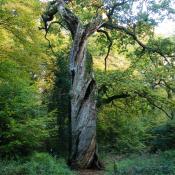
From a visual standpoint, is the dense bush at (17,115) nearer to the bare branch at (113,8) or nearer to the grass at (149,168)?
the grass at (149,168)

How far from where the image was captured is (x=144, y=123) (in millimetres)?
24156

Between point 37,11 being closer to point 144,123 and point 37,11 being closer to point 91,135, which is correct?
point 91,135

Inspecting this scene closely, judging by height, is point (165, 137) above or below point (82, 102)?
below

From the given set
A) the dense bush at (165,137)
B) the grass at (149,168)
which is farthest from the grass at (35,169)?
the dense bush at (165,137)

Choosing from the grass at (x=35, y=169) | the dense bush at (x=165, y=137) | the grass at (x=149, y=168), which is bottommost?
the grass at (x=35, y=169)

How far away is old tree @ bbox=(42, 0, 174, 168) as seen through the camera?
44.5ft

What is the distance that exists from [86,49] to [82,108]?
2.71 meters

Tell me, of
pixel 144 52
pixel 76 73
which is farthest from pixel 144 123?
pixel 76 73

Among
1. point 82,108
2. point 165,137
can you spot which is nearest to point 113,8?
point 82,108

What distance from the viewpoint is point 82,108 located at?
45.5 feet

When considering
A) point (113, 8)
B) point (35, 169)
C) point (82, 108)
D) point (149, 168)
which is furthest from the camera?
point (113, 8)

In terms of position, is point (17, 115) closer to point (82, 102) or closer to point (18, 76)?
point (18, 76)

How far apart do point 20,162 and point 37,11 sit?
579 centimetres

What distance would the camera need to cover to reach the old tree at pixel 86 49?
1355 cm
